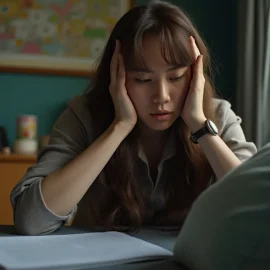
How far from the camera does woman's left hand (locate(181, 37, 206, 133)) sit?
1275 millimetres

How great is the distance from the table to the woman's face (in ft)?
0.84

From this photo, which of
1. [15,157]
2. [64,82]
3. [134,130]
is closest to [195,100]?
[134,130]

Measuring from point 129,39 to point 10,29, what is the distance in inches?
66.0

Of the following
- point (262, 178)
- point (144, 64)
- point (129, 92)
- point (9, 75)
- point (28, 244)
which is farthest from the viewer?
point (9, 75)

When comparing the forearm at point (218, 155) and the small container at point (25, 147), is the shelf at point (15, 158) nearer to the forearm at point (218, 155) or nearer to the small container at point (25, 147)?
the small container at point (25, 147)

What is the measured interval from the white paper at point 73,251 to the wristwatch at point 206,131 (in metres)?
0.36

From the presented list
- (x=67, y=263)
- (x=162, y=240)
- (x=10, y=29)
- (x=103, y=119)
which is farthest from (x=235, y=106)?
(x=67, y=263)

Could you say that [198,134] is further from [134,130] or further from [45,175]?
[45,175]

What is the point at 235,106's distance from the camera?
9.05 ft

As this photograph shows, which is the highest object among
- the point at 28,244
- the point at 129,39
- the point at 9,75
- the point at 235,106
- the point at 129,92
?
the point at 129,39

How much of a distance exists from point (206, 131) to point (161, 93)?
0.15 meters

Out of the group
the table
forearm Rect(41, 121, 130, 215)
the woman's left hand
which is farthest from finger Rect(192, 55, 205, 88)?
the table

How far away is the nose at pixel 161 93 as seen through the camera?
119 cm

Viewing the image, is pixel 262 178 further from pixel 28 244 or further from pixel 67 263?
Answer: pixel 28 244
